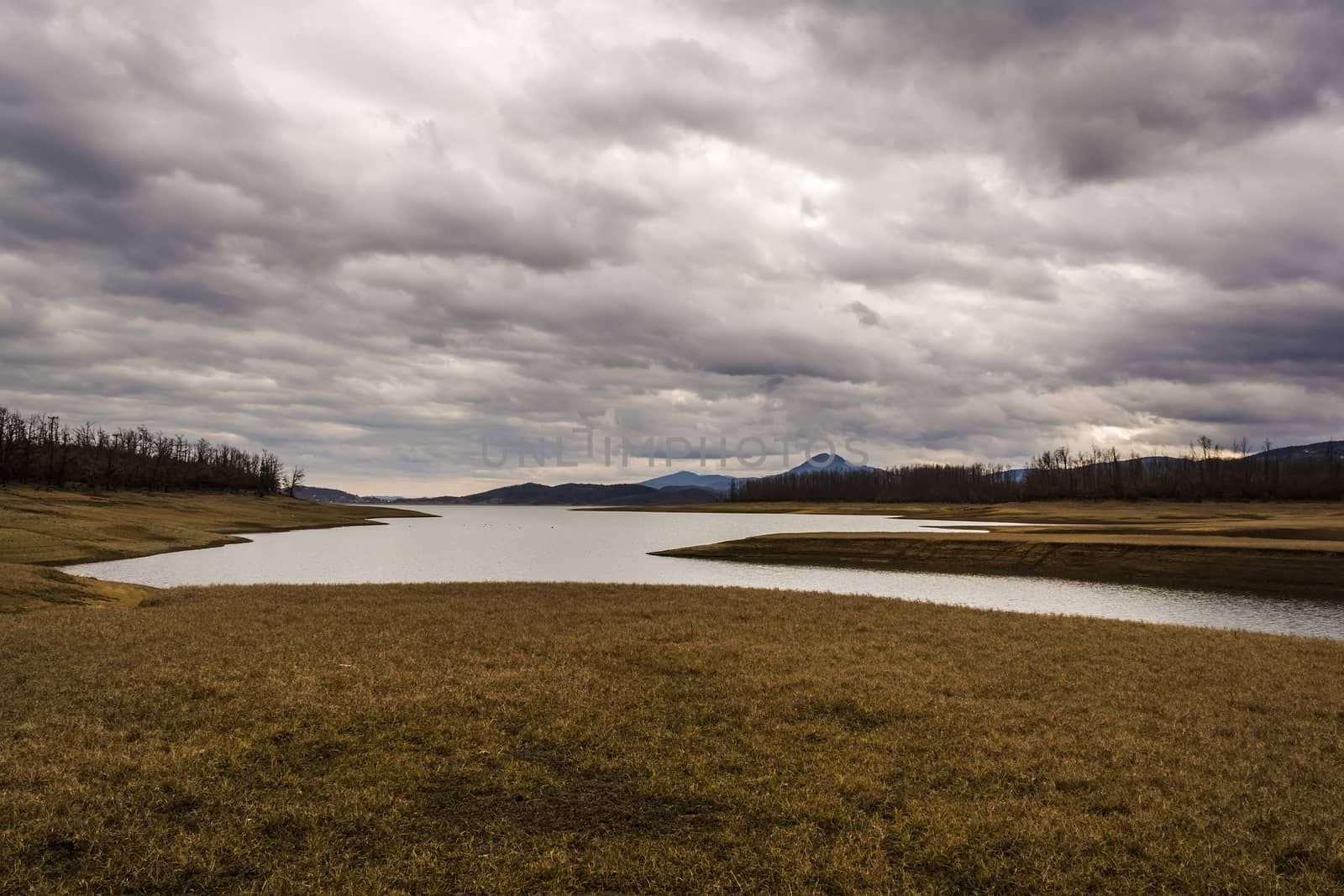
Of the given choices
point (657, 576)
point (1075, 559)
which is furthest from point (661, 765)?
point (1075, 559)

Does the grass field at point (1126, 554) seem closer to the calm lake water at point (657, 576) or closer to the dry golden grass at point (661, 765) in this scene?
the calm lake water at point (657, 576)

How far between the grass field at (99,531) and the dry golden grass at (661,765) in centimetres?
991

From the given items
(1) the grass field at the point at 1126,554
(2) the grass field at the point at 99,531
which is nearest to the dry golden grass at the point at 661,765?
(2) the grass field at the point at 99,531

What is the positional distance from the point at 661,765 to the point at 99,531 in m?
86.6

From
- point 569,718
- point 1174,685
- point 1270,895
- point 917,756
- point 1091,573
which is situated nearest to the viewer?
point 1270,895

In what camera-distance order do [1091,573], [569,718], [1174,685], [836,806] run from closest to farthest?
1. [836,806]
2. [569,718]
3. [1174,685]
4. [1091,573]

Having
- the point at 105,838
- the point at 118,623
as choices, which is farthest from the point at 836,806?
the point at 118,623

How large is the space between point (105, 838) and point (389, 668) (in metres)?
8.52

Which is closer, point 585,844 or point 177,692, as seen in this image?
point 585,844

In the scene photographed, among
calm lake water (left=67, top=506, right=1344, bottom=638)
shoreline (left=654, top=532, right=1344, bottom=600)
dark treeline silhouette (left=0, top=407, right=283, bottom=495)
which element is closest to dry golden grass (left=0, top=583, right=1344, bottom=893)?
calm lake water (left=67, top=506, right=1344, bottom=638)

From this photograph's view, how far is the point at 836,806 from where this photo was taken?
10.2m

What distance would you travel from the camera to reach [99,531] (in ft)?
243

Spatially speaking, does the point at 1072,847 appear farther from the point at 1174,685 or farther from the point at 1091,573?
the point at 1091,573

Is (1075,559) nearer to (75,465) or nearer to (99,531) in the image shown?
(99,531)
